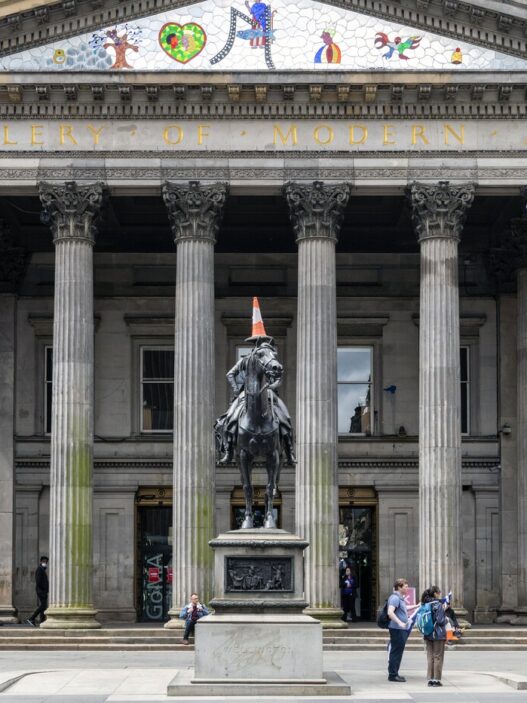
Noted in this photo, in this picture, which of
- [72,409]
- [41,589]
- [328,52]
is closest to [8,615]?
[41,589]

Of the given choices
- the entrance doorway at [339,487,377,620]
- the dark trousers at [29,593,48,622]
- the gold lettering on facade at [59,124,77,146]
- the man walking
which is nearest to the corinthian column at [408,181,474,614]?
the entrance doorway at [339,487,377,620]

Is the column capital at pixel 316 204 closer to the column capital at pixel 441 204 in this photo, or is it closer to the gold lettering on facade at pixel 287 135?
the gold lettering on facade at pixel 287 135

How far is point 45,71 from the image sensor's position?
46.1m

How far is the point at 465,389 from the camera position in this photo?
54.7 m

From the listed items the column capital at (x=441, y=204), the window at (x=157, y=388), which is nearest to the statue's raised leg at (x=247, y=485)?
the column capital at (x=441, y=204)

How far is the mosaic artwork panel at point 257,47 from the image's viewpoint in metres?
46.8

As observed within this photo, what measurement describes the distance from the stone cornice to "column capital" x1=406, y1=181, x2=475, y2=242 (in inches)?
165

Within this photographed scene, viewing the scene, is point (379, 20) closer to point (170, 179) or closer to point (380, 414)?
point (170, 179)

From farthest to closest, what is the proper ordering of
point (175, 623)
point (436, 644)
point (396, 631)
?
1. point (175, 623)
2. point (396, 631)
3. point (436, 644)

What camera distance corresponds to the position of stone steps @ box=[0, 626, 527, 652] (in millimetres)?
43312

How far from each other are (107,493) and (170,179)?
1183 cm

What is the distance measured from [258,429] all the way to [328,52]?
1847 cm

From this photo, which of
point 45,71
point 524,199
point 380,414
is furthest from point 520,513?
point 45,71

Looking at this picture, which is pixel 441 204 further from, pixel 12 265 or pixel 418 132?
pixel 12 265
